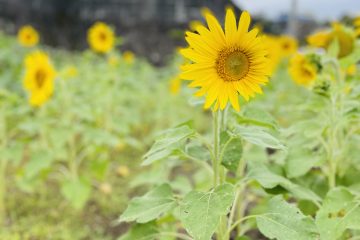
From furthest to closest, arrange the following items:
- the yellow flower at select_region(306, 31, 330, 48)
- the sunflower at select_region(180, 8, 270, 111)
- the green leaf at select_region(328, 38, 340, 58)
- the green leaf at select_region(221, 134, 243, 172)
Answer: the yellow flower at select_region(306, 31, 330, 48), the green leaf at select_region(328, 38, 340, 58), the green leaf at select_region(221, 134, 243, 172), the sunflower at select_region(180, 8, 270, 111)

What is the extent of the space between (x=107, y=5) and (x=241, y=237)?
9335 mm

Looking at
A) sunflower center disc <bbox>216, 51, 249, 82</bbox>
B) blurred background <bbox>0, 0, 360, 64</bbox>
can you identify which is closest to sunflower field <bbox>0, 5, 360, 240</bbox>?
sunflower center disc <bbox>216, 51, 249, 82</bbox>

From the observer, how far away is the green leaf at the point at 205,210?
4.00ft

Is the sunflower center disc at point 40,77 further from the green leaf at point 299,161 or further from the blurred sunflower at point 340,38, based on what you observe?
the green leaf at point 299,161

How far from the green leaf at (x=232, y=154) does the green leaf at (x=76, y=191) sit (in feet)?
4.74

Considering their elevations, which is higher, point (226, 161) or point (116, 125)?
point (226, 161)

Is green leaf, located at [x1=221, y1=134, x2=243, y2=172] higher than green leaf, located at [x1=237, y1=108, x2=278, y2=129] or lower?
lower

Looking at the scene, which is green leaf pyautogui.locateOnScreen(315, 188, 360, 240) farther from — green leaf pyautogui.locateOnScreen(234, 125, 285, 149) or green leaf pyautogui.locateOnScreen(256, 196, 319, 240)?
green leaf pyautogui.locateOnScreen(234, 125, 285, 149)

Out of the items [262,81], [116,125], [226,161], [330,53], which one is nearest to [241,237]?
[226,161]

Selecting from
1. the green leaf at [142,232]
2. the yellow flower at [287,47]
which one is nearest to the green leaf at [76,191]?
the green leaf at [142,232]

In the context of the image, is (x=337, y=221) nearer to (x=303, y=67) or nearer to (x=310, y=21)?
(x=303, y=67)

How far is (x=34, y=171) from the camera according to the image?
265 cm

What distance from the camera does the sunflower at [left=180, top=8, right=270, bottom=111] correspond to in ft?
3.99

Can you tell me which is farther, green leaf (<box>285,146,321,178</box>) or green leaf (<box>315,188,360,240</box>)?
green leaf (<box>285,146,321,178</box>)
